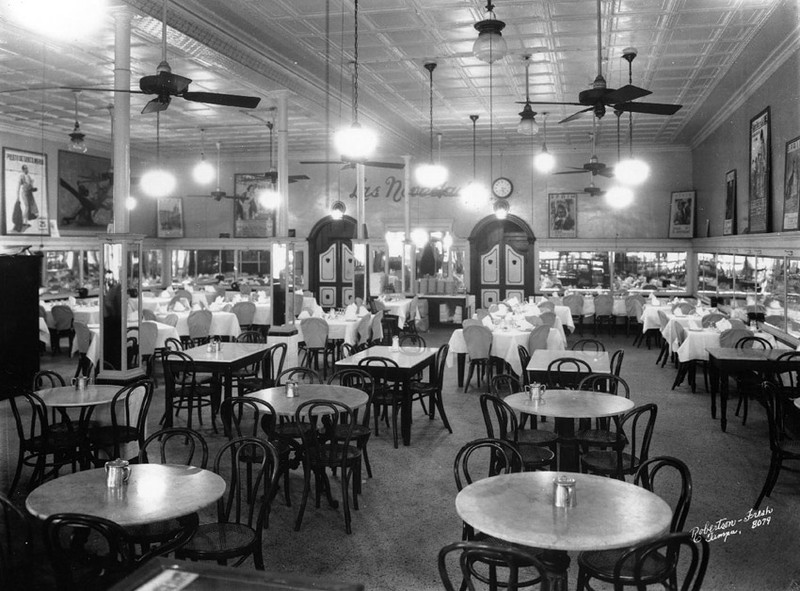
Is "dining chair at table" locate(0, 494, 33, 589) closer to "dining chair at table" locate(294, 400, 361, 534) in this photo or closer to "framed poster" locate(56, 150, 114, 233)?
"dining chair at table" locate(294, 400, 361, 534)

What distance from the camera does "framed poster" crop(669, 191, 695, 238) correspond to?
55.7 ft

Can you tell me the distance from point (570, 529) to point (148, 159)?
18283 millimetres

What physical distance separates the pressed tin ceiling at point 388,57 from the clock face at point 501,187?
2979 mm

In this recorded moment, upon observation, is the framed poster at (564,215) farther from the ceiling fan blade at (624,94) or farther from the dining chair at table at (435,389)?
the ceiling fan blade at (624,94)

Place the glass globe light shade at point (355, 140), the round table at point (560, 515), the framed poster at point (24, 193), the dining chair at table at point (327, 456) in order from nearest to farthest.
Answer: the round table at point (560, 515) → the dining chair at table at point (327, 456) → the glass globe light shade at point (355, 140) → the framed poster at point (24, 193)

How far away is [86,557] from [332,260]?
15.3 meters

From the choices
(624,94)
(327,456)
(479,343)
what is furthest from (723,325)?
(327,456)

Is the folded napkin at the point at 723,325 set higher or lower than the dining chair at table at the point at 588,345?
higher

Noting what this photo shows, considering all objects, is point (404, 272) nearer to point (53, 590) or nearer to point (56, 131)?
point (56, 131)

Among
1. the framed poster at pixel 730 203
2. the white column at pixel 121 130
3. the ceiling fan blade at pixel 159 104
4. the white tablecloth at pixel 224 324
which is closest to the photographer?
the ceiling fan blade at pixel 159 104

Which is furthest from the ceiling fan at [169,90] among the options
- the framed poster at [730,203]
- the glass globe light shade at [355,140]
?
the framed poster at [730,203]

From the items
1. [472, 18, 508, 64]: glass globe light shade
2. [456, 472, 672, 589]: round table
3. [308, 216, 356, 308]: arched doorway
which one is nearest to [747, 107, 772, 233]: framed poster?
[472, 18, 508, 64]: glass globe light shade

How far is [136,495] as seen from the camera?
3.65m

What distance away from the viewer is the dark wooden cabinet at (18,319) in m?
7.74
